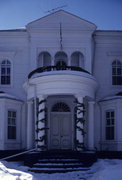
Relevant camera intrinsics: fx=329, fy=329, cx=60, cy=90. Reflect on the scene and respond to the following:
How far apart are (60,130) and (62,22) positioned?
619 centimetres

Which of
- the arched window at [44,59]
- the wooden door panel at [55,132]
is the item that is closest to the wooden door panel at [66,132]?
the wooden door panel at [55,132]

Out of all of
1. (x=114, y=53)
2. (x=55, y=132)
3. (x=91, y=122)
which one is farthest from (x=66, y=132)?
(x=114, y=53)

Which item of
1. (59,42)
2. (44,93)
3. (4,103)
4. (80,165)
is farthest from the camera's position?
(59,42)

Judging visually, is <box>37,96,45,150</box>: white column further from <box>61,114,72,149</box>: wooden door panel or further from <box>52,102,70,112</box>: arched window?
<box>61,114,72,149</box>: wooden door panel

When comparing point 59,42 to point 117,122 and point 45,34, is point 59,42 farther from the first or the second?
point 117,122

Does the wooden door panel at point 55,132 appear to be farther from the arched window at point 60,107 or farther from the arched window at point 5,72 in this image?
the arched window at point 5,72

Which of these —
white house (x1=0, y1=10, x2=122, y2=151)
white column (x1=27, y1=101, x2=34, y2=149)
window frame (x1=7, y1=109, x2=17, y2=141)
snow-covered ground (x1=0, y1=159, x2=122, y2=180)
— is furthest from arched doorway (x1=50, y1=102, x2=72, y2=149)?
snow-covered ground (x1=0, y1=159, x2=122, y2=180)

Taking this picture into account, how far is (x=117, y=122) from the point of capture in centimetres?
1761

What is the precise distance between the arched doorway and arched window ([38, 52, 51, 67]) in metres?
2.45

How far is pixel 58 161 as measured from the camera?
47.8 feet

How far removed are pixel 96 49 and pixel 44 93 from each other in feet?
17.1

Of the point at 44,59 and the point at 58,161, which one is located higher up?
the point at 44,59

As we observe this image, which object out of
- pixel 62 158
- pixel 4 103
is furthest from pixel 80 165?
pixel 4 103

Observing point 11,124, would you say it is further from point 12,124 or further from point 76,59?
point 76,59
